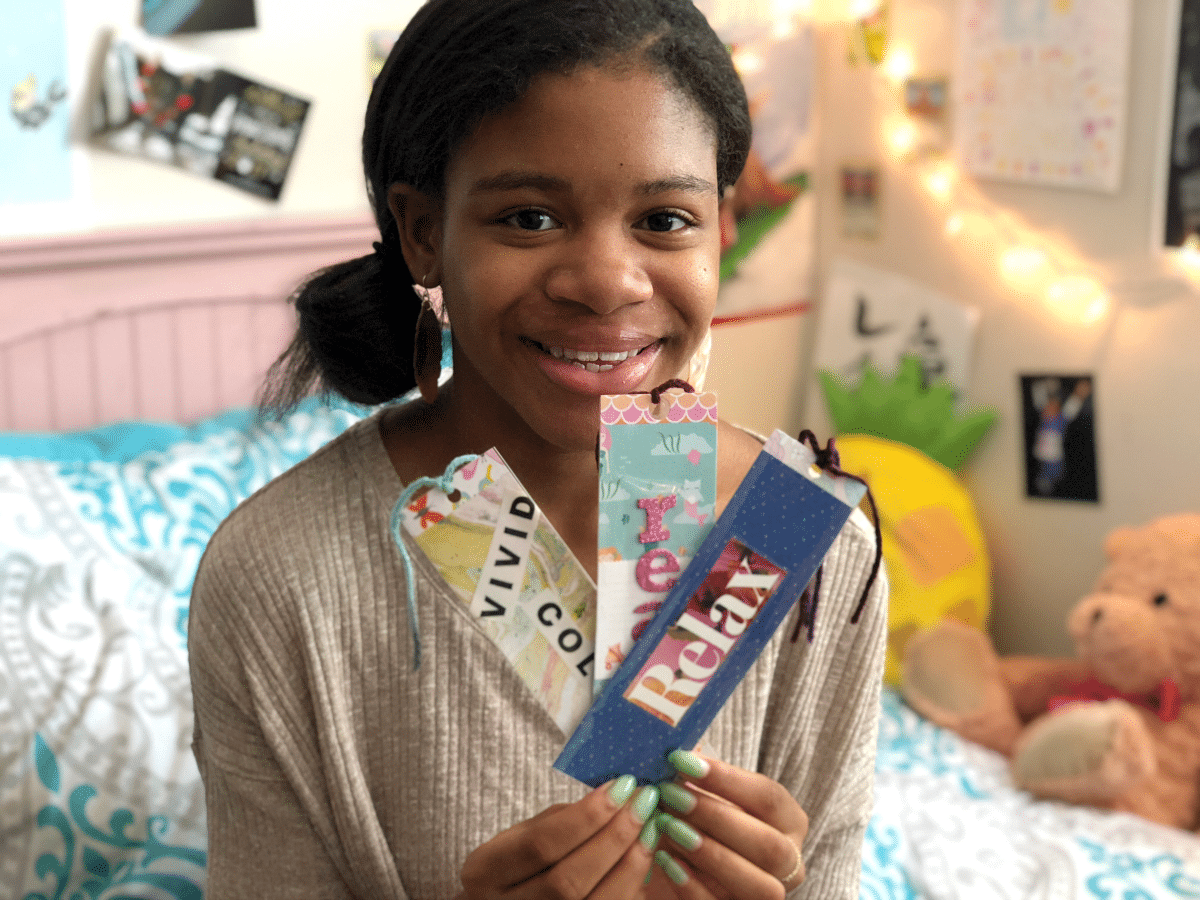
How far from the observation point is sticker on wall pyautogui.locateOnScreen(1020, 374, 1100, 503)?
7.07ft

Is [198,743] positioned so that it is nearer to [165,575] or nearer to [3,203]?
[165,575]

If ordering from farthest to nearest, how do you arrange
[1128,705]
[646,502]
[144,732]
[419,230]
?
[1128,705] < [144,732] < [419,230] < [646,502]

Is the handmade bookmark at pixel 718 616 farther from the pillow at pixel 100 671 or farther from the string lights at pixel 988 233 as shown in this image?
the string lights at pixel 988 233

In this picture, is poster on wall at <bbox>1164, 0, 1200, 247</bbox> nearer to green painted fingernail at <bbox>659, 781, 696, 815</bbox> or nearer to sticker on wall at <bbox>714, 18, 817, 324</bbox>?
sticker on wall at <bbox>714, 18, 817, 324</bbox>

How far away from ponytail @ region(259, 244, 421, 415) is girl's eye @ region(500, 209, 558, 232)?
7.4 inches

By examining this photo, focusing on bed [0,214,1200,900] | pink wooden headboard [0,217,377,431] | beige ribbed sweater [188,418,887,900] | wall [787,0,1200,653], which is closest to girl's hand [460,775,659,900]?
beige ribbed sweater [188,418,887,900]

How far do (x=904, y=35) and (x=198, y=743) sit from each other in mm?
2023

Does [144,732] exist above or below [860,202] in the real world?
below

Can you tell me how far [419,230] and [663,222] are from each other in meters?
0.19

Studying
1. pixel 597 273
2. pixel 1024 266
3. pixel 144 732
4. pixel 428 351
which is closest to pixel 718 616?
pixel 597 273

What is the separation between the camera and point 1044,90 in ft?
6.98

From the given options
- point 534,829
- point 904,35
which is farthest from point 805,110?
point 534,829

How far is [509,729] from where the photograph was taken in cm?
91

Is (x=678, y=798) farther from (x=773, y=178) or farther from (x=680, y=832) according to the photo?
(x=773, y=178)
